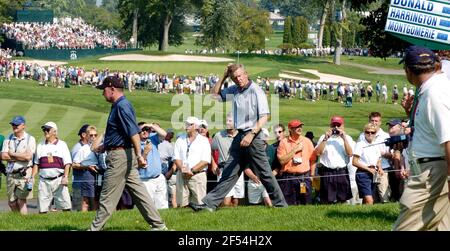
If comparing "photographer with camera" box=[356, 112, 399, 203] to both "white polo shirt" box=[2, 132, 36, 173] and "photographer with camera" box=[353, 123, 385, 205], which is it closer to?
"photographer with camera" box=[353, 123, 385, 205]

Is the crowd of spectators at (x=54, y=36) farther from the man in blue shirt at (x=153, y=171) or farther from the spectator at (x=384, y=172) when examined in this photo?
the spectator at (x=384, y=172)

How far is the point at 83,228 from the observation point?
11.9 m

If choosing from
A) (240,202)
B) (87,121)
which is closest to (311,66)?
(87,121)

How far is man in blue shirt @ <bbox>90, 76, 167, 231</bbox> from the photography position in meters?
11.1

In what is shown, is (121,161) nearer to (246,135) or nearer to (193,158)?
(246,135)

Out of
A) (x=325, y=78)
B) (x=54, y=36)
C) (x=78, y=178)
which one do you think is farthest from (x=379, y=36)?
(x=54, y=36)

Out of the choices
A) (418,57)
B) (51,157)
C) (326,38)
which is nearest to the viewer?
(418,57)

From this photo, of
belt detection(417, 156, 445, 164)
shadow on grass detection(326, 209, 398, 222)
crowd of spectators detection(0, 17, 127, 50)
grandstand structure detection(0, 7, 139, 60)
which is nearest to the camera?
belt detection(417, 156, 445, 164)

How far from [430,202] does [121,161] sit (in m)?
4.42

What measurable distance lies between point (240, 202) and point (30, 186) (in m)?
3.69

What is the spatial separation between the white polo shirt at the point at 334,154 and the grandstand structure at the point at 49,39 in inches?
2985

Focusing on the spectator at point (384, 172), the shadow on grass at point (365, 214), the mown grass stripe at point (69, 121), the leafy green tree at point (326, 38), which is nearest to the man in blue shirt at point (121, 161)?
the shadow on grass at point (365, 214)

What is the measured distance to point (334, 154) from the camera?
15234 mm

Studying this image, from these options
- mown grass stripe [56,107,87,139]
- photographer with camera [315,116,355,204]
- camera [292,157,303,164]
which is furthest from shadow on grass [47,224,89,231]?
mown grass stripe [56,107,87,139]
